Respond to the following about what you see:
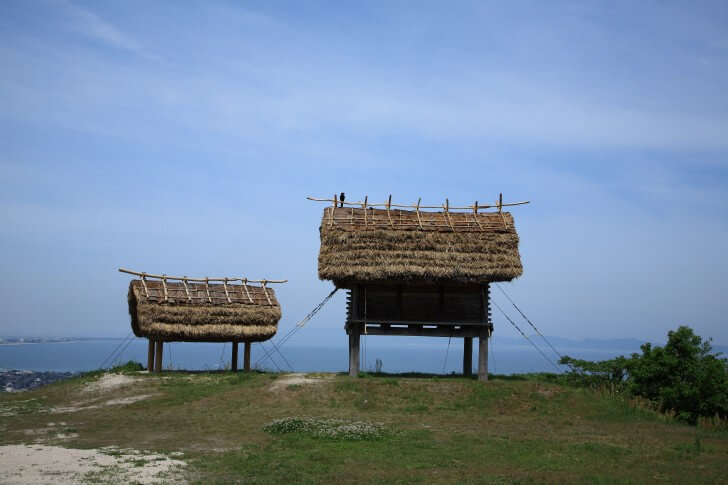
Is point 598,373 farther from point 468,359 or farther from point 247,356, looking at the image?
point 247,356

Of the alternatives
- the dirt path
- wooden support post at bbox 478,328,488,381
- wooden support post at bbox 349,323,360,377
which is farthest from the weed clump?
wooden support post at bbox 478,328,488,381

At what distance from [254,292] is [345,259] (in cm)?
571

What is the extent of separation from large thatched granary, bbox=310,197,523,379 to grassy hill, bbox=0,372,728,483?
1.99 metres

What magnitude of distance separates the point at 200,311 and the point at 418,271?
8468 millimetres

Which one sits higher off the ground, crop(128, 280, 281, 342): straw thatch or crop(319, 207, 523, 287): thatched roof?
crop(319, 207, 523, 287): thatched roof

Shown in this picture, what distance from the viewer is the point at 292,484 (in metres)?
12.7

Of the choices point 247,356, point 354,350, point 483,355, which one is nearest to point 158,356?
point 247,356

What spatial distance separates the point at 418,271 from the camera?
77.7 feet

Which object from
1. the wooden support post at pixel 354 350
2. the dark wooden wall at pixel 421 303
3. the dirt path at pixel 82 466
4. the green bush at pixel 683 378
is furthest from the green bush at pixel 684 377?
the dirt path at pixel 82 466

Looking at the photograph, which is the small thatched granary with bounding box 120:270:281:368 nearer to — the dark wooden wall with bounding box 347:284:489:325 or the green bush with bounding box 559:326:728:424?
the dark wooden wall with bounding box 347:284:489:325

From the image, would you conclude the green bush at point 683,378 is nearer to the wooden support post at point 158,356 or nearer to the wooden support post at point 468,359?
the wooden support post at point 468,359

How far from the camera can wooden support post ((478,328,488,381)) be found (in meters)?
24.7

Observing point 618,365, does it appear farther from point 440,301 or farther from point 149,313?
point 149,313

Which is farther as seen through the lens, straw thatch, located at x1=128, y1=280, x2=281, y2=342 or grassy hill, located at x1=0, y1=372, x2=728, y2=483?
straw thatch, located at x1=128, y1=280, x2=281, y2=342
